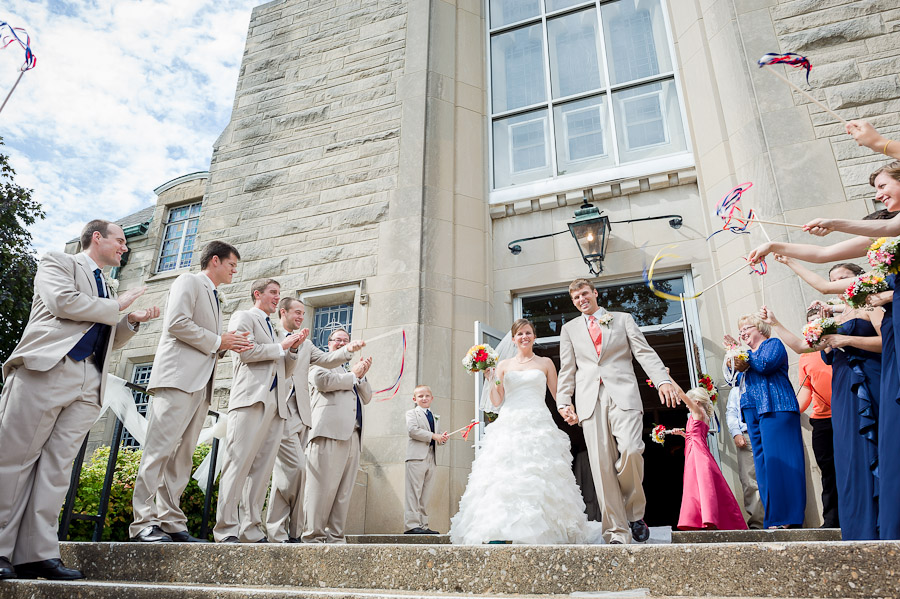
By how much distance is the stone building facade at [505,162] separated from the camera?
24.6 feet

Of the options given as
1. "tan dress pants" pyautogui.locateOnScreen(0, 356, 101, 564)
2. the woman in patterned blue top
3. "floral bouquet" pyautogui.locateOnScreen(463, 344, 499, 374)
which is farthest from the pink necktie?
"tan dress pants" pyautogui.locateOnScreen(0, 356, 101, 564)

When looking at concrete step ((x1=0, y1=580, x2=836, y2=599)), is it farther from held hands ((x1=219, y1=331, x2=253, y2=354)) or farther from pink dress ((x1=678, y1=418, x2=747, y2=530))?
pink dress ((x1=678, y1=418, x2=747, y2=530))

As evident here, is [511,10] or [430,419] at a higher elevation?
[511,10]

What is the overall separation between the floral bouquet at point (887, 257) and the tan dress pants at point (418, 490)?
5330 mm

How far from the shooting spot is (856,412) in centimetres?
359

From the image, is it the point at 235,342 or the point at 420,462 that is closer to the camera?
the point at 235,342

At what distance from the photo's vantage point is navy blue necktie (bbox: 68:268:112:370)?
342 cm

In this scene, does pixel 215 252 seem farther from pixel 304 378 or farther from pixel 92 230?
pixel 304 378

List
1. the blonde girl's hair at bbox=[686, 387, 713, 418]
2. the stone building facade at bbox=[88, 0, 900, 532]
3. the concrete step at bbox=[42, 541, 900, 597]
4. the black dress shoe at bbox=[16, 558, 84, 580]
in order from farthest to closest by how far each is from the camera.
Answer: the stone building facade at bbox=[88, 0, 900, 532]
the blonde girl's hair at bbox=[686, 387, 713, 418]
the black dress shoe at bbox=[16, 558, 84, 580]
the concrete step at bbox=[42, 541, 900, 597]

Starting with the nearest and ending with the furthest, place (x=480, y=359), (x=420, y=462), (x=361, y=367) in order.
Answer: (x=480, y=359) < (x=361, y=367) < (x=420, y=462)

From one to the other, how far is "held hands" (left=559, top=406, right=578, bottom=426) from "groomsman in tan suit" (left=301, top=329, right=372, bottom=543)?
1.98 metres

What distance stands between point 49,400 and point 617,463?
11.8ft

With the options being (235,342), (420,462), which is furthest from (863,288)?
(420,462)

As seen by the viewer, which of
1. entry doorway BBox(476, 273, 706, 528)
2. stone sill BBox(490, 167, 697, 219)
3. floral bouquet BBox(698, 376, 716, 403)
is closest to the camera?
floral bouquet BBox(698, 376, 716, 403)
